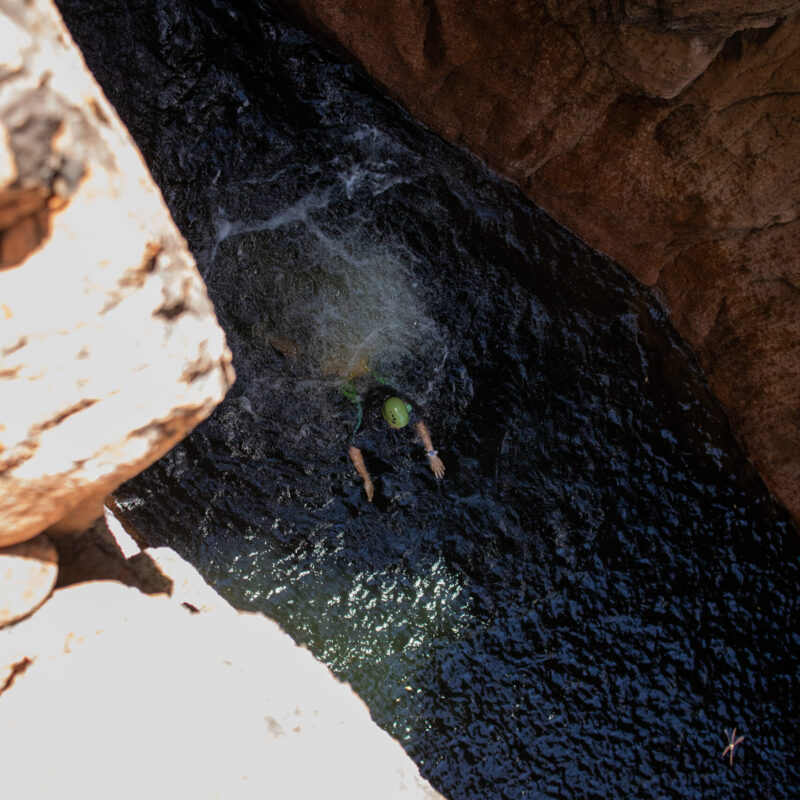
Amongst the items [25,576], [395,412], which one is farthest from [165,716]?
[395,412]

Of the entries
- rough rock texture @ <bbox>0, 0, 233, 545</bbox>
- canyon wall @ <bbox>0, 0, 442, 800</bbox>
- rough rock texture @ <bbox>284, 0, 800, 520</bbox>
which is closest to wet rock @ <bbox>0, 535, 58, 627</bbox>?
canyon wall @ <bbox>0, 0, 442, 800</bbox>

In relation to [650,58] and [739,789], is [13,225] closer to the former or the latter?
[650,58]

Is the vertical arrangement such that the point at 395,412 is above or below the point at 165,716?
below

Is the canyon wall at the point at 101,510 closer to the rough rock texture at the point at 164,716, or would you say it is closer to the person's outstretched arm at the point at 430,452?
the rough rock texture at the point at 164,716

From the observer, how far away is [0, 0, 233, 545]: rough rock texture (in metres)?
1.07

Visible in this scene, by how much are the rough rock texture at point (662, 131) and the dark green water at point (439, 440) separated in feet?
0.73

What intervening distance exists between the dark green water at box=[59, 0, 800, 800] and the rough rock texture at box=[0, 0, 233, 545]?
9.91 feet

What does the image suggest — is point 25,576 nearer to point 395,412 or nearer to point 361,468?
point 395,412

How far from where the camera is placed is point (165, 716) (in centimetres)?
158

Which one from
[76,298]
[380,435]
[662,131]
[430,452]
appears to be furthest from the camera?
[380,435]

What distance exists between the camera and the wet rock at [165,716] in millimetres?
1507

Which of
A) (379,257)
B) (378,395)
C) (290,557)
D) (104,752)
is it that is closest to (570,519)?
(378,395)

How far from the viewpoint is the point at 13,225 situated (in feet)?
3.65

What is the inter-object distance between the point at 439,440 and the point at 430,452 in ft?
0.54
